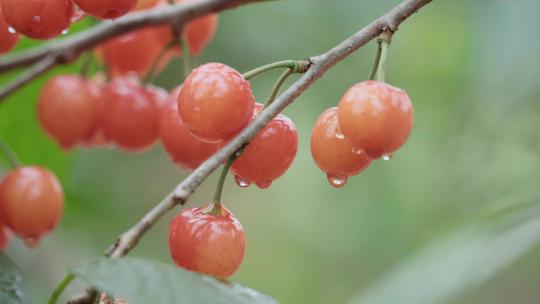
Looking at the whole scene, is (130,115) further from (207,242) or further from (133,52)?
(207,242)

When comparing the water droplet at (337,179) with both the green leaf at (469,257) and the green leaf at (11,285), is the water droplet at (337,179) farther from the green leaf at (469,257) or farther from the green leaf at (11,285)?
the green leaf at (469,257)

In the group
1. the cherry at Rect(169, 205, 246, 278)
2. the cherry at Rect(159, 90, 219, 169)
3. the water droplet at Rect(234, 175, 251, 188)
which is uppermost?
the cherry at Rect(159, 90, 219, 169)

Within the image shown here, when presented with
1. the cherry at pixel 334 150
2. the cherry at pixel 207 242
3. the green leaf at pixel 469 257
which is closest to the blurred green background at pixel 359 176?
the green leaf at pixel 469 257

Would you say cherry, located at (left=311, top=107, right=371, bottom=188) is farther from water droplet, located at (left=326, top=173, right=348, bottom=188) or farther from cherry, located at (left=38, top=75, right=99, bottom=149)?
cherry, located at (left=38, top=75, right=99, bottom=149)

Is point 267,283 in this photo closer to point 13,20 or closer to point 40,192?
point 40,192

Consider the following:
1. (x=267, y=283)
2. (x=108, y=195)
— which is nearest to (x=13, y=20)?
(x=108, y=195)

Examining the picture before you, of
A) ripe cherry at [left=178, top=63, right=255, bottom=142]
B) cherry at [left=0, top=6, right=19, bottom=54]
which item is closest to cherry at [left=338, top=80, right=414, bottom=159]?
ripe cherry at [left=178, top=63, right=255, bottom=142]

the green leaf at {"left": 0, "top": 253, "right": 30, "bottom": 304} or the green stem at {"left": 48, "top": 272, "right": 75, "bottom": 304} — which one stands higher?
the green leaf at {"left": 0, "top": 253, "right": 30, "bottom": 304}
